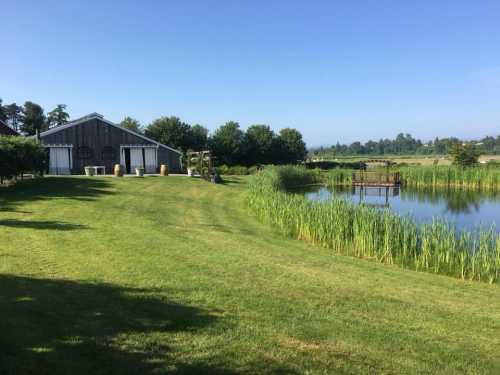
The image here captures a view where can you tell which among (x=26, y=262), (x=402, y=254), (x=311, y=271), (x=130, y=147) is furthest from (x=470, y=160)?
(x=26, y=262)

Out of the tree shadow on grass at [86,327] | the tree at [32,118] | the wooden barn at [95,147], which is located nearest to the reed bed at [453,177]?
the wooden barn at [95,147]

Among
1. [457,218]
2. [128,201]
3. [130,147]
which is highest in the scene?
[130,147]

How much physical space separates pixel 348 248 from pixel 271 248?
2.47 meters

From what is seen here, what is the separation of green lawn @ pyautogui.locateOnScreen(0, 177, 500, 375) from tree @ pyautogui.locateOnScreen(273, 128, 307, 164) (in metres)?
43.7

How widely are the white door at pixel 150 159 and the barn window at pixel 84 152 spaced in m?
3.93

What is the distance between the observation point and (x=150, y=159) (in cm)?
3183

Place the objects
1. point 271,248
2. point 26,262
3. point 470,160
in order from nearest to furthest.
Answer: point 26,262 < point 271,248 < point 470,160

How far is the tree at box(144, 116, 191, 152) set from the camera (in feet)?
148

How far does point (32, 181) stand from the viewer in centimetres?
2005

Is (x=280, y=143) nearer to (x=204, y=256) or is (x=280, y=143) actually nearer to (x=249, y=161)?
(x=249, y=161)

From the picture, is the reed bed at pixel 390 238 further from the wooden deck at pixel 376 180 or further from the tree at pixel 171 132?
the tree at pixel 171 132

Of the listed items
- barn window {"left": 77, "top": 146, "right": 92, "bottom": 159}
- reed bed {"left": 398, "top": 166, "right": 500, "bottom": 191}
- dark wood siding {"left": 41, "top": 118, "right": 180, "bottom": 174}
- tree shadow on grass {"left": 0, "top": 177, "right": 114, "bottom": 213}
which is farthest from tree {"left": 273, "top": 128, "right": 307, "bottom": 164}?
tree shadow on grass {"left": 0, "top": 177, "right": 114, "bottom": 213}

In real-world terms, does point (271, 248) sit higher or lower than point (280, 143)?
lower

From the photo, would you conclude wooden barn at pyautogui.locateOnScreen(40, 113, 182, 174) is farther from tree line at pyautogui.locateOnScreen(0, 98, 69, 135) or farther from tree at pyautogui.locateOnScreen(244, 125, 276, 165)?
tree line at pyautogui.locateOnScreen(0, 98, 69, 135)
